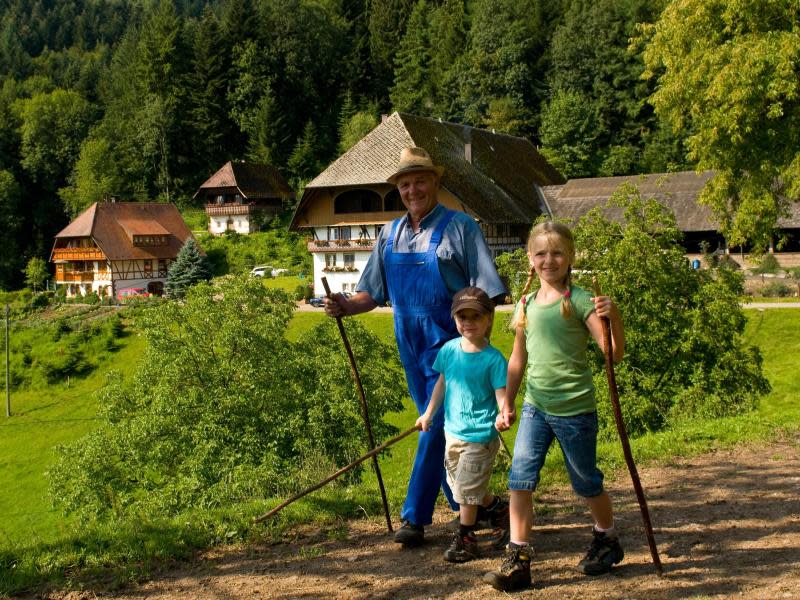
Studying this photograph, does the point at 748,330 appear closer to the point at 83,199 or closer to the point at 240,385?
the point at 240,385

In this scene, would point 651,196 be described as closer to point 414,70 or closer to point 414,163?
point 414,163

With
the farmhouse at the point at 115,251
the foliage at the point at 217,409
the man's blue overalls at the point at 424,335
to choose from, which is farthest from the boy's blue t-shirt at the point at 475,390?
the farmhouse at the point at 115,251

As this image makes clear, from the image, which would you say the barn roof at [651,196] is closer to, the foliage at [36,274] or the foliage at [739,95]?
the foliage at [739,95]

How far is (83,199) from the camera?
240 ft

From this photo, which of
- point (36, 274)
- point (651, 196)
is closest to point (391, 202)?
point (651, 196)

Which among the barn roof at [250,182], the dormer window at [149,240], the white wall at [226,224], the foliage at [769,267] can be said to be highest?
the barn roof at [250,182]

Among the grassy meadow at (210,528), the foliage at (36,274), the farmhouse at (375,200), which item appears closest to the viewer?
the grassy meadow at (210,528)

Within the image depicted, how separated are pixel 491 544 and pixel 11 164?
84.5 meters

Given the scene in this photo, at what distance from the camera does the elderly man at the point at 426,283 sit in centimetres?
513

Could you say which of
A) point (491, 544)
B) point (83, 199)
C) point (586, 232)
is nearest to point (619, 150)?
point (83, 199)

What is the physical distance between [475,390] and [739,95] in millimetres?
12387

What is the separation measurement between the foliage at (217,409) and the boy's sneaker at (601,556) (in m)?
9.85

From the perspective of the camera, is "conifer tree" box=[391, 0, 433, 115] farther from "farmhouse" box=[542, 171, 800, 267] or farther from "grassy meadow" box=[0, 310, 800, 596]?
"grassy meadow" box=[0, 310, 800, 596]

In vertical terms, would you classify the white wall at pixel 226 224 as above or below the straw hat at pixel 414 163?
above
